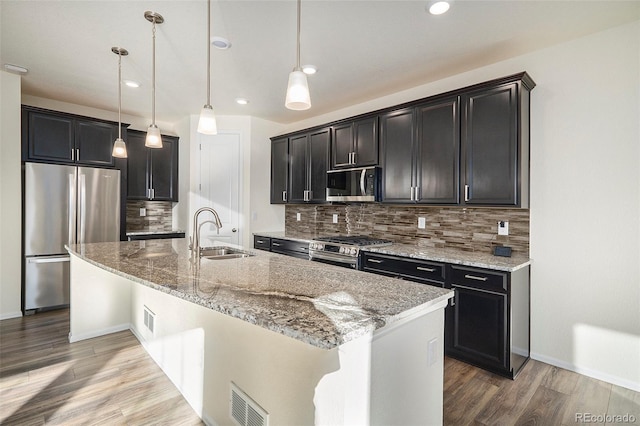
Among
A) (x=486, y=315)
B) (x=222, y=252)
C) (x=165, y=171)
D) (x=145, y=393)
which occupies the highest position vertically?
(x=165, y=171)

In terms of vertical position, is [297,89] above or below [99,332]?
above

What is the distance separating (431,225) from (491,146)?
1.05 m

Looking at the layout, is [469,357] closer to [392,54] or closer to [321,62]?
[392,54]

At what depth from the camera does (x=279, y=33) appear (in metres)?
2.54

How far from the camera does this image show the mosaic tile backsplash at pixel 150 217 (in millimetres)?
4941

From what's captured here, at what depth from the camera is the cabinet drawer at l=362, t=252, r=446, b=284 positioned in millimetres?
2787

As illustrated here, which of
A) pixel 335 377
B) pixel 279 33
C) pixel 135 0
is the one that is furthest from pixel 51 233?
pixel 335 377

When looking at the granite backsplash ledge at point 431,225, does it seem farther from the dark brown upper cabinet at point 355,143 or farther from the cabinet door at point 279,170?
the dark brown upper cabinet at point 355,143

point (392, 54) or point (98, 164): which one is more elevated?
point (392, 54)

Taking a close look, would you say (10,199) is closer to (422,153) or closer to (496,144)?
(422,153)

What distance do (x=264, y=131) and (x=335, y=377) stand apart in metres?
4.48

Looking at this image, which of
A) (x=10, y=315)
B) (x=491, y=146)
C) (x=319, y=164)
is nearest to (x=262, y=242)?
(x=319, y=164)

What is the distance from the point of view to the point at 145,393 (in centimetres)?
218

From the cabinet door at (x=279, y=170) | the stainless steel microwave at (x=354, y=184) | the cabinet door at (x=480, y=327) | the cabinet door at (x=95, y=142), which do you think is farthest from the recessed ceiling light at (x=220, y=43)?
the cabinet door at (x=480, y=327)
